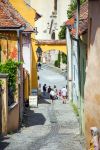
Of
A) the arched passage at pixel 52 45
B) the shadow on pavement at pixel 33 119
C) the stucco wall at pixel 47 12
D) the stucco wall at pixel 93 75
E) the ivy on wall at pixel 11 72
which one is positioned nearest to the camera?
the stucco wall at pixel 93 75

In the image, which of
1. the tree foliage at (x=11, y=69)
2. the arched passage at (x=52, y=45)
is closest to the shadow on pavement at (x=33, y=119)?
the tree foliage at (x=11, y=69)

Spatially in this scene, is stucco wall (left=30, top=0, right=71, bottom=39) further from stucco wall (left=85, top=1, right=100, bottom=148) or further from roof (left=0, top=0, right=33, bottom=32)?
stucco wall (left=85, top=1, right=100, bottom=148)

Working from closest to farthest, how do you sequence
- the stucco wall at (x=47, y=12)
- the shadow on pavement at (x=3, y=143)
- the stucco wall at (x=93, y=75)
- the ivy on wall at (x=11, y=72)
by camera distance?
the stucco wall at (x=93, y=75) < the shadow on pavement at (x=3, y=143) < the ivy on wall at (x=11, y=72) < the stucco wall at (x=47, y=12)

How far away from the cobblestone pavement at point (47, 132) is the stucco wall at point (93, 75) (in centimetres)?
499

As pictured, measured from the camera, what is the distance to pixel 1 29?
96.6 ft

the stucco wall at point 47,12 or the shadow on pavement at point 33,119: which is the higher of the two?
the stucco wall at point 47,12

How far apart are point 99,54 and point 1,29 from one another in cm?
1329

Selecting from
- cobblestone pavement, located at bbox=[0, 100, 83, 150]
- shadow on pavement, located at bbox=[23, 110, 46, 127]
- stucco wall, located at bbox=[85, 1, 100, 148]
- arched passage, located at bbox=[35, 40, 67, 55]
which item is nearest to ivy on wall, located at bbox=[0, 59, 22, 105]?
cobblestone pavement, located at bbox=[0, 100, 83, 150]

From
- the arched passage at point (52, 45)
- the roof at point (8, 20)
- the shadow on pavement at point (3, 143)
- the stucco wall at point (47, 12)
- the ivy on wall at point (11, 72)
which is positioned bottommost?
the shadow on pavement at point (3, 143)

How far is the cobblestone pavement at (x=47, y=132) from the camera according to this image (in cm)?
2314

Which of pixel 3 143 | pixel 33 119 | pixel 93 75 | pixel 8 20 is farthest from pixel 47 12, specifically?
pixel 93 75

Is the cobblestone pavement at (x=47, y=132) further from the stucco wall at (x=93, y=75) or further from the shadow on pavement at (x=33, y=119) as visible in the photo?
the stucco wall at (x=93, y=75)

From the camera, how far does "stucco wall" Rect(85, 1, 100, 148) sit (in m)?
16.9

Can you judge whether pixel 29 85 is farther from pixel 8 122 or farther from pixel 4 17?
pixel 8 122
